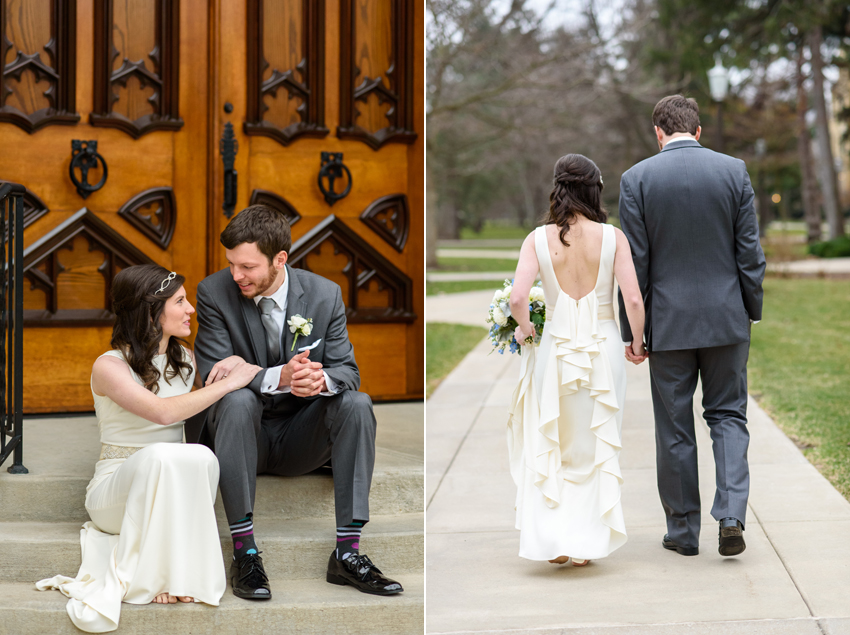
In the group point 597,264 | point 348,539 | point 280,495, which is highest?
point 597,264

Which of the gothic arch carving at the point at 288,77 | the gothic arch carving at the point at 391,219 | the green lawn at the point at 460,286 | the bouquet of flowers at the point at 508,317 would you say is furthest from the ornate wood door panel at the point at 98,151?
the green lawn at the point at 460,286

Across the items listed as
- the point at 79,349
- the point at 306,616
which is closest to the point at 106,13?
the point at 79,349

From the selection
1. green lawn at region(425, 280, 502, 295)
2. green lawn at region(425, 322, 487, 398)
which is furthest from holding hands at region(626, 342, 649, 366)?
green lawn at region(425, 280, 502, 295)

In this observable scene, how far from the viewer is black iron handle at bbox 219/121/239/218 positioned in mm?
5953

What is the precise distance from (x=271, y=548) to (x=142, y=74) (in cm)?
322

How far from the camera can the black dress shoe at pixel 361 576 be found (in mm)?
4043

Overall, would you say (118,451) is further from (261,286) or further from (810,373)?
(810,373)

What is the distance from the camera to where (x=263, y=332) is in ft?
14.6

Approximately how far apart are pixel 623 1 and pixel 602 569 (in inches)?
734

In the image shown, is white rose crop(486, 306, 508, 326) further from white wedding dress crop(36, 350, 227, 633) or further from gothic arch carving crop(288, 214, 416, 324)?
gothic arch carving crop(288, 214, 416, 324)

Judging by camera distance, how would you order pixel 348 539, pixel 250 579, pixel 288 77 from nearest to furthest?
pixel 250 579
pixel 348 539
pixel 288 77

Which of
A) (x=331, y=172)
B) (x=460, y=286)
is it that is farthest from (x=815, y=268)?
(x=331, y=172)

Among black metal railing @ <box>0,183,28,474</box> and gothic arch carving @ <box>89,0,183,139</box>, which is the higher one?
gothic arch carving @ <box>89,0,183,139</box>

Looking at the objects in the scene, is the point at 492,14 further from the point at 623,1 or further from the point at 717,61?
the point at 717,61
